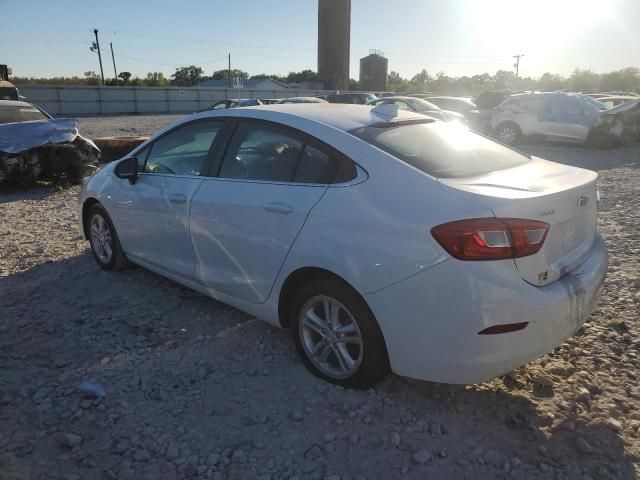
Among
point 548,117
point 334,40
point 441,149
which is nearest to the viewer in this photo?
point 441,149

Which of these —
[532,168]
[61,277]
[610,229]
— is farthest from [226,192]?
[610,229]

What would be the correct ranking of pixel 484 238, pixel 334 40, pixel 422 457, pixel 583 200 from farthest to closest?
1. pixel 334 40
2. pixel 583 200
3. pixel 422 457
4. pixel 484 238

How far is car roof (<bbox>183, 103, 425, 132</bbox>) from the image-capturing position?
3.30 meters

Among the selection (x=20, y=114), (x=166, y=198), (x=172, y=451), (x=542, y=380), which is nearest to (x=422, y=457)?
(x=542, y=380)

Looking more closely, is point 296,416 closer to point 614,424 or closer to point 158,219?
point 614,424

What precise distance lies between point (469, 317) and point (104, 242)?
12.1ft

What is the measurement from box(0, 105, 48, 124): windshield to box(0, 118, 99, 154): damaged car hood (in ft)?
2.24

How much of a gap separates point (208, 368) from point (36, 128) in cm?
756

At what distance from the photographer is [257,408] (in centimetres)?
296

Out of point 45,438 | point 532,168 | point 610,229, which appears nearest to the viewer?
point 45,438

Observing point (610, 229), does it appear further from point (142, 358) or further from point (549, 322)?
point (142, 358)

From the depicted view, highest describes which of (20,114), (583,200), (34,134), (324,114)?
(324,114)

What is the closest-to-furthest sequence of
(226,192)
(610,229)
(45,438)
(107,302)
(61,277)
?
(45,438) → (226,192) → (107,302) → (61,277) → (610,229)

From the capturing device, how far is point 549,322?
258 centimetres
